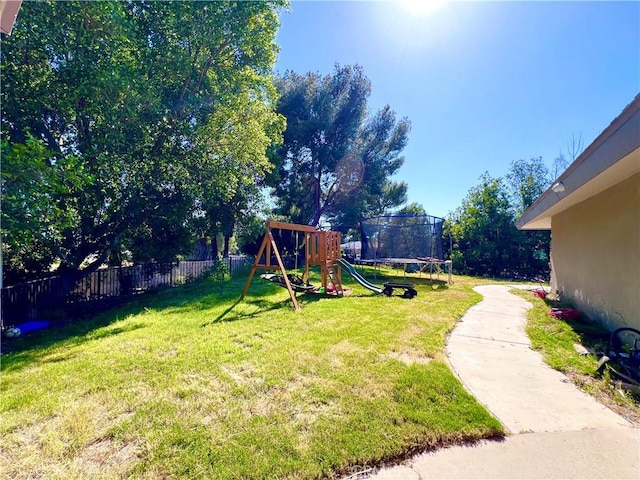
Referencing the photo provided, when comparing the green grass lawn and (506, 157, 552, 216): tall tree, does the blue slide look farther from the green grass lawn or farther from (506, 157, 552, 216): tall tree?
(506, 157, 552, 216): tall tree

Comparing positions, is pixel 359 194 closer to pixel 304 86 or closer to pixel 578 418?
pixel 304 86

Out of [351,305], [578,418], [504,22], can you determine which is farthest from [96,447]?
[504,22]

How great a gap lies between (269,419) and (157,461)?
0.81 m

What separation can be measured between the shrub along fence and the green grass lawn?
80.1 inches

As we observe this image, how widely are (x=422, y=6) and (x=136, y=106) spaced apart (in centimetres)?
698

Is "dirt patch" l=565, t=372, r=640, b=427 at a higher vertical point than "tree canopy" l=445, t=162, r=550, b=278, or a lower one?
lower

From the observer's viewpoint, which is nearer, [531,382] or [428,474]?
[428,474]

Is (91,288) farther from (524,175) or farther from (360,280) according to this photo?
(524,175)

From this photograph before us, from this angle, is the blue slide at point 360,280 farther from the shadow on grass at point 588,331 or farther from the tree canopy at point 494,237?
the tree canopy at point 494,237

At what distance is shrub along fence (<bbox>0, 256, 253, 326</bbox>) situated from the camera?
252 inches

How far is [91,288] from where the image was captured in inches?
336

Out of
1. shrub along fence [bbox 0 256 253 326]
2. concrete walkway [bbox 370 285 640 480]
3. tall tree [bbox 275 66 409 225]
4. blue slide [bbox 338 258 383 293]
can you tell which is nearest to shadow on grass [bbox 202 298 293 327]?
blue slide [bbox 338 258 383 293]

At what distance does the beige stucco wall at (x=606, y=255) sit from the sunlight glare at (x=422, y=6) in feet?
15.0

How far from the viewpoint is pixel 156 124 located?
791 centimetres
